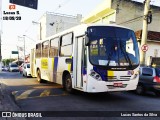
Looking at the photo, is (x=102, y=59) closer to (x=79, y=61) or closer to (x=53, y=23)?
(x=79, y=61)

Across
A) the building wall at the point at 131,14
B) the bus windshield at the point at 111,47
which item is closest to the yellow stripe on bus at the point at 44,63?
the bus windshield at the point at 111,47

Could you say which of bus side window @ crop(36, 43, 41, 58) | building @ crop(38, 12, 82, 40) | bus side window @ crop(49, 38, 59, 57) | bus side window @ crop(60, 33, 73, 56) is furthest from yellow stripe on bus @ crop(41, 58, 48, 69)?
building @ crop(38, 12, 82, 40)

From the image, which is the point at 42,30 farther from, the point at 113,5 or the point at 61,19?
the point at 113,5

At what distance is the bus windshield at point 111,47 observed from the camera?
10742mm

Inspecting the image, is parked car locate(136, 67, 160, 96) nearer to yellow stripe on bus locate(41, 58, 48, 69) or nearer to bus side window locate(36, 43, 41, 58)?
yellow stripe on bus locate(41, 58, 48, 69)

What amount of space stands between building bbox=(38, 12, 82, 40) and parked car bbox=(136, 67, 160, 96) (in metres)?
41.8

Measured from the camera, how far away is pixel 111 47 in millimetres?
10938

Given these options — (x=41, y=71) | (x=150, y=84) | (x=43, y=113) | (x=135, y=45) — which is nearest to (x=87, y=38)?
(x=135, y=45)

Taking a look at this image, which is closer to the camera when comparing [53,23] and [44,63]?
[44,63]

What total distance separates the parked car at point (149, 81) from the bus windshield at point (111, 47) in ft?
8.76

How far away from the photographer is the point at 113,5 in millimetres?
34219

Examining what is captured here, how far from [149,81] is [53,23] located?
147 ft

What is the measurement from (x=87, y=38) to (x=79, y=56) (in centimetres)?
113

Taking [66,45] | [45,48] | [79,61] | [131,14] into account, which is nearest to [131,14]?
[131,14]
